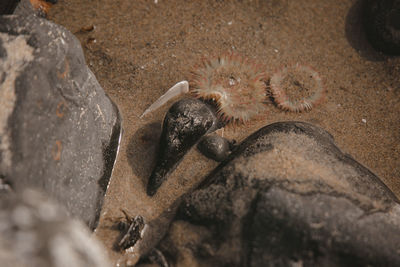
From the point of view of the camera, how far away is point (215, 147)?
339cm

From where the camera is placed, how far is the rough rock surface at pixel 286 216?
2215 millimetres

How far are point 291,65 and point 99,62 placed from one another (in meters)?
2.57

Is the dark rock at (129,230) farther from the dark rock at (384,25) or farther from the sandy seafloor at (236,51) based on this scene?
the dark rock at (384,25)

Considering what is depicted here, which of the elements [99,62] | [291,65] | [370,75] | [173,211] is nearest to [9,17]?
[99,62]

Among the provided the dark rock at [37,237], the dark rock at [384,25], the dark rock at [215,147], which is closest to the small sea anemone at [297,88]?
the dark rock at [215,147]

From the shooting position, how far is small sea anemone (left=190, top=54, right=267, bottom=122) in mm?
3742

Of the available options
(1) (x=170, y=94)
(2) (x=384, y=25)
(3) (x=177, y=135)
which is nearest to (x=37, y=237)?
(3) (x=177, y=135)

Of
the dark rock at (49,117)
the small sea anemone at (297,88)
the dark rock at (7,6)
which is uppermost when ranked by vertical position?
the dark rock at (7,6)

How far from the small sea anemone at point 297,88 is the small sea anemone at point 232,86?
187 mm

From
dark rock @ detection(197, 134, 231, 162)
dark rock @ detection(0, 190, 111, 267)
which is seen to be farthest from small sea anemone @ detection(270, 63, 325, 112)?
dark rock @ detection(0, 190, 111, 267)

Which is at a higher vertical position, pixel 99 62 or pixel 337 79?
pixel 99 62

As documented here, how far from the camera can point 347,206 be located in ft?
7.84

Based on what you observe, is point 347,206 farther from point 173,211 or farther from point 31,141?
point 31,141

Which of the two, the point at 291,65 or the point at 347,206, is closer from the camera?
the point at 347,206
